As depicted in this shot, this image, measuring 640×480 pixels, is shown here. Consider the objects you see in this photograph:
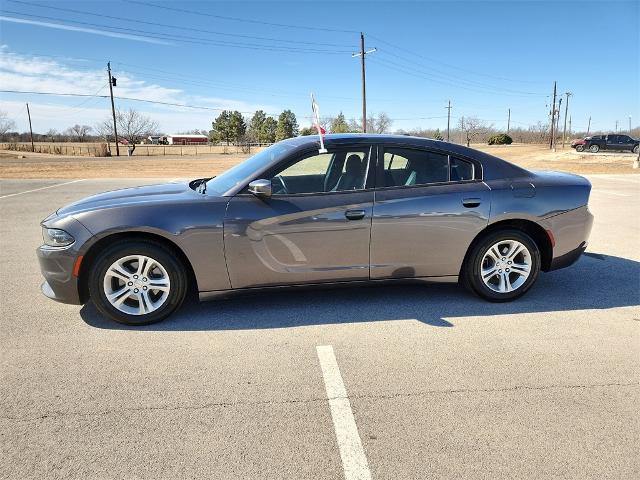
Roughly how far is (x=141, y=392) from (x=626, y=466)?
2.62m

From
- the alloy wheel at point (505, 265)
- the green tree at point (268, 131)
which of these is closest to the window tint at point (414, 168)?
the alloy wheel at point (505, 265)

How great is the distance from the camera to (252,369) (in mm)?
3119

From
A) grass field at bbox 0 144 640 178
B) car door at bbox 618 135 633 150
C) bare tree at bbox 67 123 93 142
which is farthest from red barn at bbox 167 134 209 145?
car door at bbox 618 135 633 150

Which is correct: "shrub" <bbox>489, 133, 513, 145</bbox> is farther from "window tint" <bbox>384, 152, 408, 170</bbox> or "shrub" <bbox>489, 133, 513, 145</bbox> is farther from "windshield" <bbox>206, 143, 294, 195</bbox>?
"windshield" <bbox>206, 143, 294, 195</bbox>

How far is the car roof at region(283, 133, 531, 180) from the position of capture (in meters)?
4.17

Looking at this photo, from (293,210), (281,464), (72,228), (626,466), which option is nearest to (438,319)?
(293,210)

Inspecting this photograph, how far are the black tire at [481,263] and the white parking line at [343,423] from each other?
1675mm

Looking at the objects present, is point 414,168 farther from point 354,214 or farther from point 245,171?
point 245,171

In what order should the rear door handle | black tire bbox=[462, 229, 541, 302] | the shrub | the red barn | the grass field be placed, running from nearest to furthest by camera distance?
the rear door handle → black tire bbox=[462, 229, 541, 302] → the grass field → the shrub → the red barn

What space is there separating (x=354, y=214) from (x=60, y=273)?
240 centimetres

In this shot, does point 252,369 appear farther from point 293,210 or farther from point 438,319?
point 438,319

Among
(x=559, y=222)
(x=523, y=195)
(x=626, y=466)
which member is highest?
(x=523, y=195)

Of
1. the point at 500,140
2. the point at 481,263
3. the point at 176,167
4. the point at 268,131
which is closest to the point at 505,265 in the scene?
the point at 481,263

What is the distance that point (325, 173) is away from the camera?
162 inches
